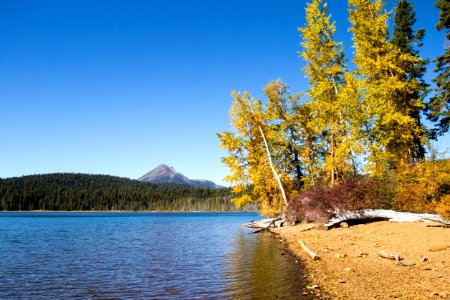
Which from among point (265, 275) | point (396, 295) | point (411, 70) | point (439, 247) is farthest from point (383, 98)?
point (396, 295)

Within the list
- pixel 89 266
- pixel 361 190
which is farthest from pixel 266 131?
pixel 89 266

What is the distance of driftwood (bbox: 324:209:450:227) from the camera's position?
19.3 meters

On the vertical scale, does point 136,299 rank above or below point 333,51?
below

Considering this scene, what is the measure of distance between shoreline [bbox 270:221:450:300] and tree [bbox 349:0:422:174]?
19.5 ft

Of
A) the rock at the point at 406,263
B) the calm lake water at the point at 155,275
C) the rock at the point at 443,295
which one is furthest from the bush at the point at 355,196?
the rock at the point at 443,295

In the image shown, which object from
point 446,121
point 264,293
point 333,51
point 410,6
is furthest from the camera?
point 410,6

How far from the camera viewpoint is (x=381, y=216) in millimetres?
22312

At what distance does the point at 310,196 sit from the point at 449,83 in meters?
12.2

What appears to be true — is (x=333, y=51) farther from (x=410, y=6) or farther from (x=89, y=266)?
(x=89, y=266)

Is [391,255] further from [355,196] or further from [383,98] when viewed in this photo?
[383,98]

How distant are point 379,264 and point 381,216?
10.3 meters

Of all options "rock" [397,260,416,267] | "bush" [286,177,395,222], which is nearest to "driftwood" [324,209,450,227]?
"bush" [286,177,395,222]

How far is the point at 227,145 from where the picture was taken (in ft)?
126

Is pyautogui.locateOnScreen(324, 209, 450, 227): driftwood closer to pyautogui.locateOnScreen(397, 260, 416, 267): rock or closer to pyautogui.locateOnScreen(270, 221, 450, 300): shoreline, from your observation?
pyautogui.locateOnScreen(270, 221, 450, 300): shoreline
